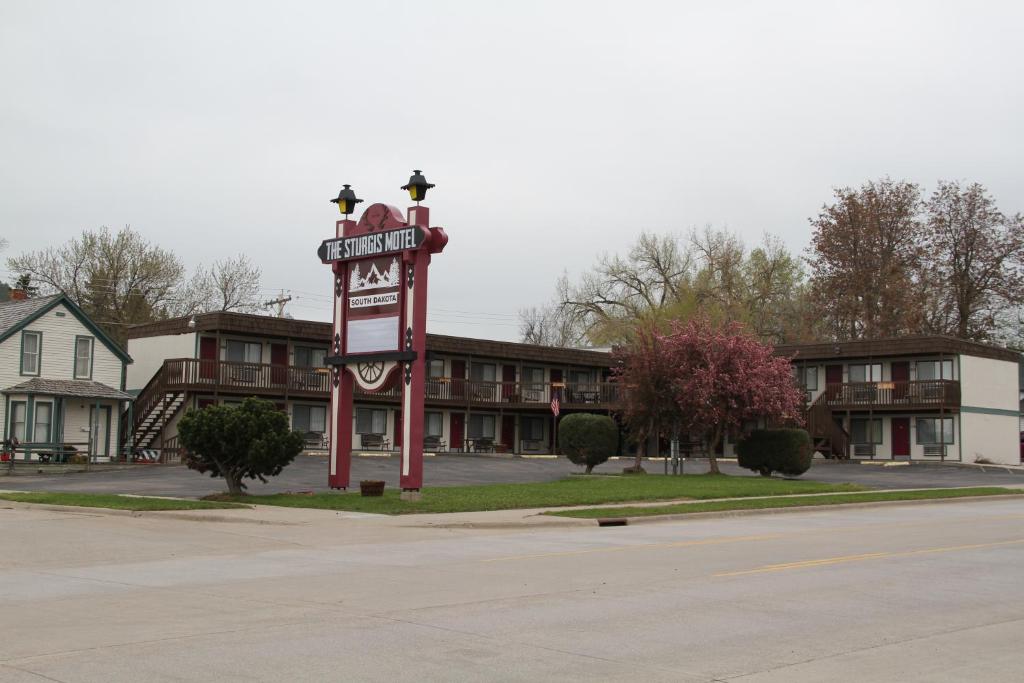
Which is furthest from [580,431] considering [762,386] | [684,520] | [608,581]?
[608,581]

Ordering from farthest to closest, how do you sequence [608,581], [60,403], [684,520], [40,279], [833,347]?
1. [40,279]
2. [833,347]
3. [60,403]
4. [684,520]
5. [608,581]

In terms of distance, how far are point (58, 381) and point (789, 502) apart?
3047cm

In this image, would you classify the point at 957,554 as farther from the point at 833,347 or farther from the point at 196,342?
the point at 833,347

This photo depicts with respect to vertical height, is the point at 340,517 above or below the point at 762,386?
below

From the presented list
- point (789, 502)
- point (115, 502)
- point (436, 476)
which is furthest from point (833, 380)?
point (115, 502)

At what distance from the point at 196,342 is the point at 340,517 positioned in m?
28.9

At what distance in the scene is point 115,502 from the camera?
76.4 ft

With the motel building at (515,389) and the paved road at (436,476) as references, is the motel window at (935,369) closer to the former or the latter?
the motel building at (515,389)

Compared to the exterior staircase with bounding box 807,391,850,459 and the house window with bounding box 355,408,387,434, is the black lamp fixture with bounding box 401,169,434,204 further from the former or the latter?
the exterior staircase with bounding box 807,391,850,459

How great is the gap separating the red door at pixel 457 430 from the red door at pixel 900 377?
2196cm

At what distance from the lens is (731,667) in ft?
26.9

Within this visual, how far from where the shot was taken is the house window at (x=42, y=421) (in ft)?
141

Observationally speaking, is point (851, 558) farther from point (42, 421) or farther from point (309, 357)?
point (309, 357)

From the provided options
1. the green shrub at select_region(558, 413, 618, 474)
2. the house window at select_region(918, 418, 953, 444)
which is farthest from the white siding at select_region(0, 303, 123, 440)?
the house window at select_region(918, 418, 953, 444)
